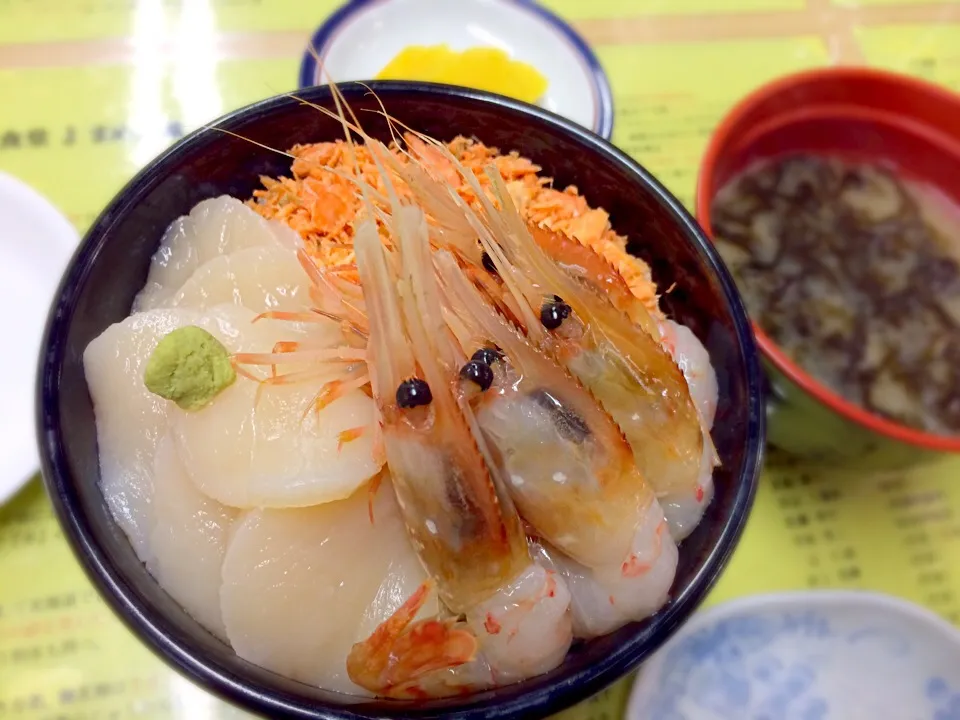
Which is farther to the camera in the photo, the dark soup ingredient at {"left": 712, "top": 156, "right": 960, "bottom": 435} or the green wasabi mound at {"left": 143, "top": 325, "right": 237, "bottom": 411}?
the dark soup ingredient at {"left": 712, "top": 156, "right": 960, "bottom": 435}

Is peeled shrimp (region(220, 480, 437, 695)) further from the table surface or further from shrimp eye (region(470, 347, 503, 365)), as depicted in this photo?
the table surface

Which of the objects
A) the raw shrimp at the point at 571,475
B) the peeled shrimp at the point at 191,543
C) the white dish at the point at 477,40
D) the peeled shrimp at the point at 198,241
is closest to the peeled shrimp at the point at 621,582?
the raw shrimp at the point at 571,475

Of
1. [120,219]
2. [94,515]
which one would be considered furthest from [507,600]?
[120,219]

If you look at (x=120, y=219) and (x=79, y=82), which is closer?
(x=120, y=219)

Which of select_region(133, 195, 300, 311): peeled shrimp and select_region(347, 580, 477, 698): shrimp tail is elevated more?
select_region(133, 195, 300, 311): peeled shrimp

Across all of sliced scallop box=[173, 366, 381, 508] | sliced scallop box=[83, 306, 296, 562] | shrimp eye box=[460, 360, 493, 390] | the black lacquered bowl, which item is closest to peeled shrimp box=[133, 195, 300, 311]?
the black lacquered bowl

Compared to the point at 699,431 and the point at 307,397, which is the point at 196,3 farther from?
the point at 699,431

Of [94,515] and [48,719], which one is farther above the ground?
[94,515]
